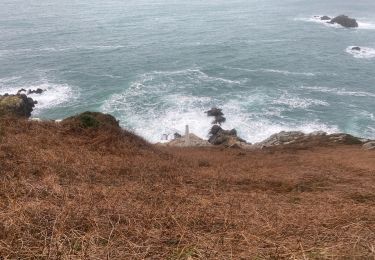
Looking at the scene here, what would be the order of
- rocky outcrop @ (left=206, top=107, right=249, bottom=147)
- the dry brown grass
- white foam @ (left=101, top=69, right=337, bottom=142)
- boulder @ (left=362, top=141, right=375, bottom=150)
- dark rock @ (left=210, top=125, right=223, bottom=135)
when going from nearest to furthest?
the dry brown grass
boulder @ (left=362, top=141, right=375, bottom=150)
rocky outcrop @ (left=206, top=107, right=249, bottom=147)
dark rock @ (left=210, top=125, right=223, bottom=135)
white foam @ (left=101, top=69, right=337, bottom=142)

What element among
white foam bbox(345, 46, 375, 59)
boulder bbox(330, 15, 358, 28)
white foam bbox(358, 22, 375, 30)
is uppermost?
boulder bbox(330, 15, 358, 28)

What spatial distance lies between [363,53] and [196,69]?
94.8 feet

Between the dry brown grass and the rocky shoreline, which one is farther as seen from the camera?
the rocky shoreline

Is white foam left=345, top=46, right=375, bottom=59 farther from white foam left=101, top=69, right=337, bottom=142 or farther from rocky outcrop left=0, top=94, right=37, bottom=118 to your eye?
rocky outcrop left=0, top=94, right=37, bottom=118

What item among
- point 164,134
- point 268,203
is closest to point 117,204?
point 268,203

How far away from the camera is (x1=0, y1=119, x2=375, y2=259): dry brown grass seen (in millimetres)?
4207

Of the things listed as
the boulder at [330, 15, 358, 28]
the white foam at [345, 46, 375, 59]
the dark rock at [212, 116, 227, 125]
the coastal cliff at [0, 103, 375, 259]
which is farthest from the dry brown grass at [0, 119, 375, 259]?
the boulder at [330, 15, 358, 28]

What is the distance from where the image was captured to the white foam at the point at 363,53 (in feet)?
207

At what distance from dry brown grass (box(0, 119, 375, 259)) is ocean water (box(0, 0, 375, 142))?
3261cm

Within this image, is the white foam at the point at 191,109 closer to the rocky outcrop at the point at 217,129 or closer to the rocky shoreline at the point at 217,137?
the rocky outcrop at the point at 217,129

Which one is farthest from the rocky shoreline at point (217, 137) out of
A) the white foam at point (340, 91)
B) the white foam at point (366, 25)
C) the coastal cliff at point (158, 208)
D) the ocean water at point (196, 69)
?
the white foam at point (366, 25)

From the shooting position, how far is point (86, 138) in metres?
12.9

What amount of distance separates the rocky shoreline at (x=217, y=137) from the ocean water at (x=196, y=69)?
1.35 m

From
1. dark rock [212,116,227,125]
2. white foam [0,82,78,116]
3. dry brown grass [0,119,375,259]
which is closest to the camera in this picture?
dry brown grass [0,119,375,259]
